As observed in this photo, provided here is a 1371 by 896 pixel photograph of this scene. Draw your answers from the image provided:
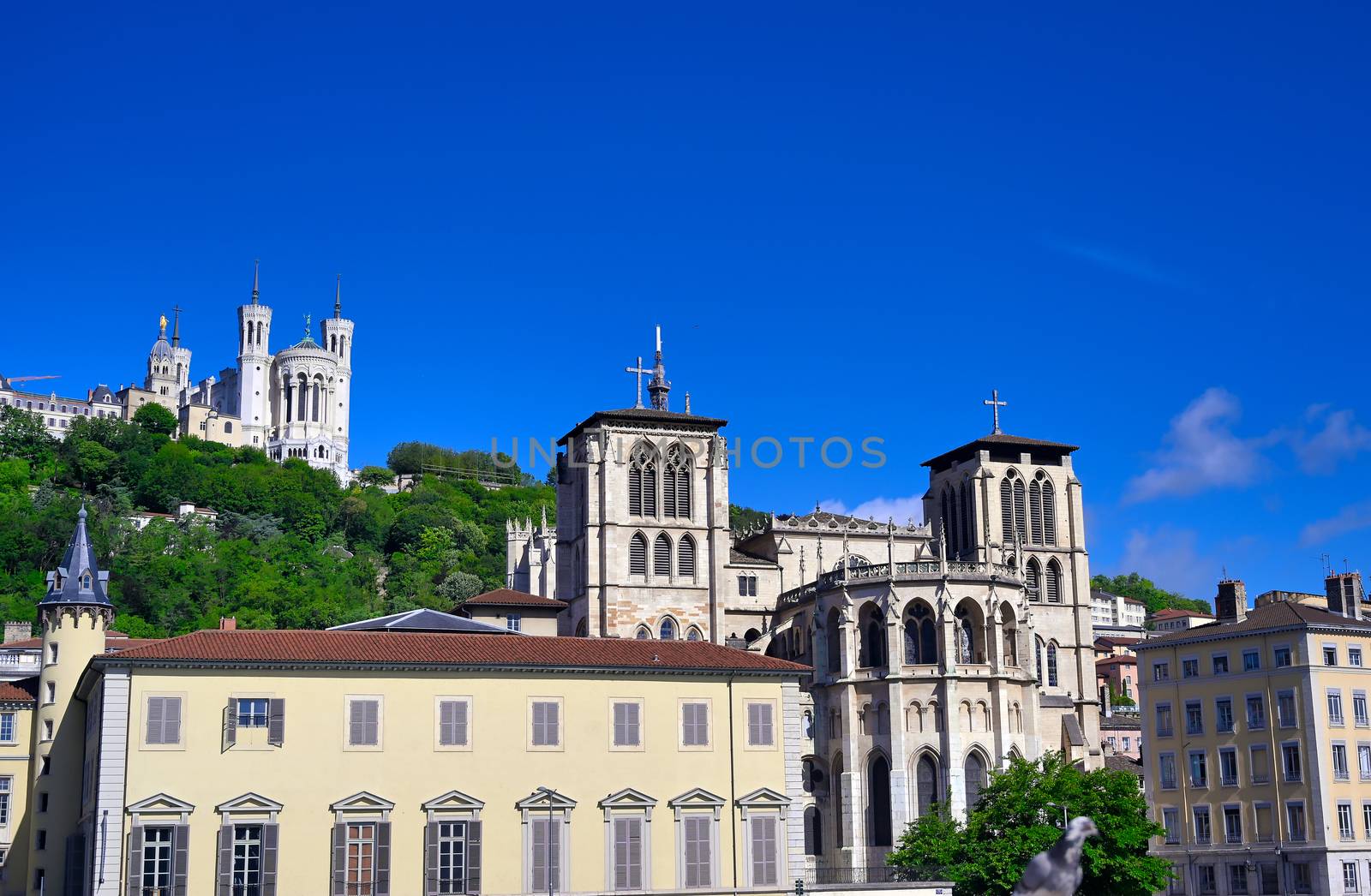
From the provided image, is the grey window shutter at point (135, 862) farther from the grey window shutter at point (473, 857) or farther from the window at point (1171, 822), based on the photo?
the window at point (1171, 822)

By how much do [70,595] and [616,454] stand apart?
3061cm

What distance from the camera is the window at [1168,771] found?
78.4 m

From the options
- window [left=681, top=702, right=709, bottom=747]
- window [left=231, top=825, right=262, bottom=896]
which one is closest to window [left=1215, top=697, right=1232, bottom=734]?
window [left=681, top=702, right=709, bottom=747]

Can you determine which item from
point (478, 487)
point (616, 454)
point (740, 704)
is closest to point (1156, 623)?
point (478, 487)

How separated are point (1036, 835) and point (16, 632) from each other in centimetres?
6669

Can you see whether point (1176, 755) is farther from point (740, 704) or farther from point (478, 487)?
point (478, 487)

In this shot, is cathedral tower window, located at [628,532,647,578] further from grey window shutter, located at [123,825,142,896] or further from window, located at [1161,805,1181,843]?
grey window shutter, located at [123,825,142,896]

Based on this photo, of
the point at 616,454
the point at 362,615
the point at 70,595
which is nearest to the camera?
the point at 70,595

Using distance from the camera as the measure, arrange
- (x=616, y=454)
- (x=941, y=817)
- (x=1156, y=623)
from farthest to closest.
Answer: (x=1156, y=623) < (x=616, y=454) < (x=941, y=817)

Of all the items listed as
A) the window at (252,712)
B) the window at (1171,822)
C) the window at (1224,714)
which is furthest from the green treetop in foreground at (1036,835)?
the window at (252,712)

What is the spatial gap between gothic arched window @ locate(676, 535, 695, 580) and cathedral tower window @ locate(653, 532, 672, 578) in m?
0.44

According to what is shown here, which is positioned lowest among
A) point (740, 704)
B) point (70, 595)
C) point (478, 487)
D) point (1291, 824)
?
point (1291, 824)

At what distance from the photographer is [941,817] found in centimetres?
7094

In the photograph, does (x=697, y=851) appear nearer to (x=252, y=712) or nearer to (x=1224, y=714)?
(x=252, y=712)
